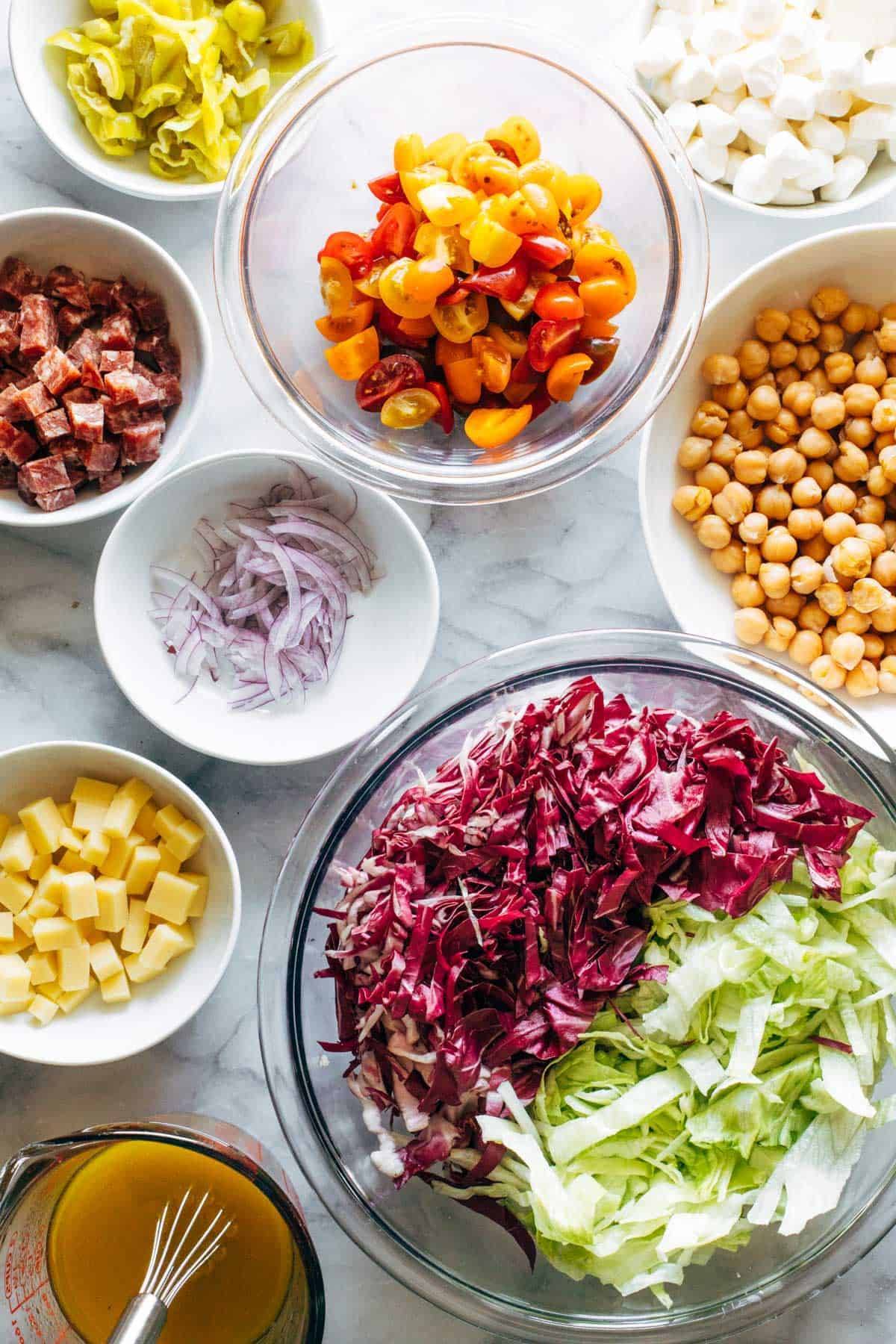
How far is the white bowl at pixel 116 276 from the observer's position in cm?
193

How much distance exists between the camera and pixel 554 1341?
1772mm

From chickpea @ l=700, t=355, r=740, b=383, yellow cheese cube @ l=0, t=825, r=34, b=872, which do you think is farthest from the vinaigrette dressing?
chickpea @ l=700, t=355, r=740, b=383

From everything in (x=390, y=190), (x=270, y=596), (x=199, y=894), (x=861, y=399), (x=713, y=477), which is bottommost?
(x=199, y=894)

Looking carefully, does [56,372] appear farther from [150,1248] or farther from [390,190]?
[150,1248]

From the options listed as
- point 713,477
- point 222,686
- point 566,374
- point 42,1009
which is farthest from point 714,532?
point 42,1009

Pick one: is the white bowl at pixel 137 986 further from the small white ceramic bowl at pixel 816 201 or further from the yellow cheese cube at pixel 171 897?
the small white ceramic bowl at pixel 816 201

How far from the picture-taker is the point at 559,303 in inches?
69.5

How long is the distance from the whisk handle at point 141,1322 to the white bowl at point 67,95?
1.67 metres

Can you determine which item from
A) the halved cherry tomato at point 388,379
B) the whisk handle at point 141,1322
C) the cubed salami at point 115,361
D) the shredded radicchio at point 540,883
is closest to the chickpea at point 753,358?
the halved cherry tomato at point 388,379

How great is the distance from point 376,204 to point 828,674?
3.44 ft

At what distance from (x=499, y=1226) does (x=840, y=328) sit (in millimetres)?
1528

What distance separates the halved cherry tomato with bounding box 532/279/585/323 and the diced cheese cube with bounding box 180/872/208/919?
3.40ft

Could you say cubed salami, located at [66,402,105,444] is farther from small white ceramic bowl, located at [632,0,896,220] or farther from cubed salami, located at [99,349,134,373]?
small white ceramic bowl, located at [632,0,896,220]

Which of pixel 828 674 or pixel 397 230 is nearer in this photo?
pixel 397 230
